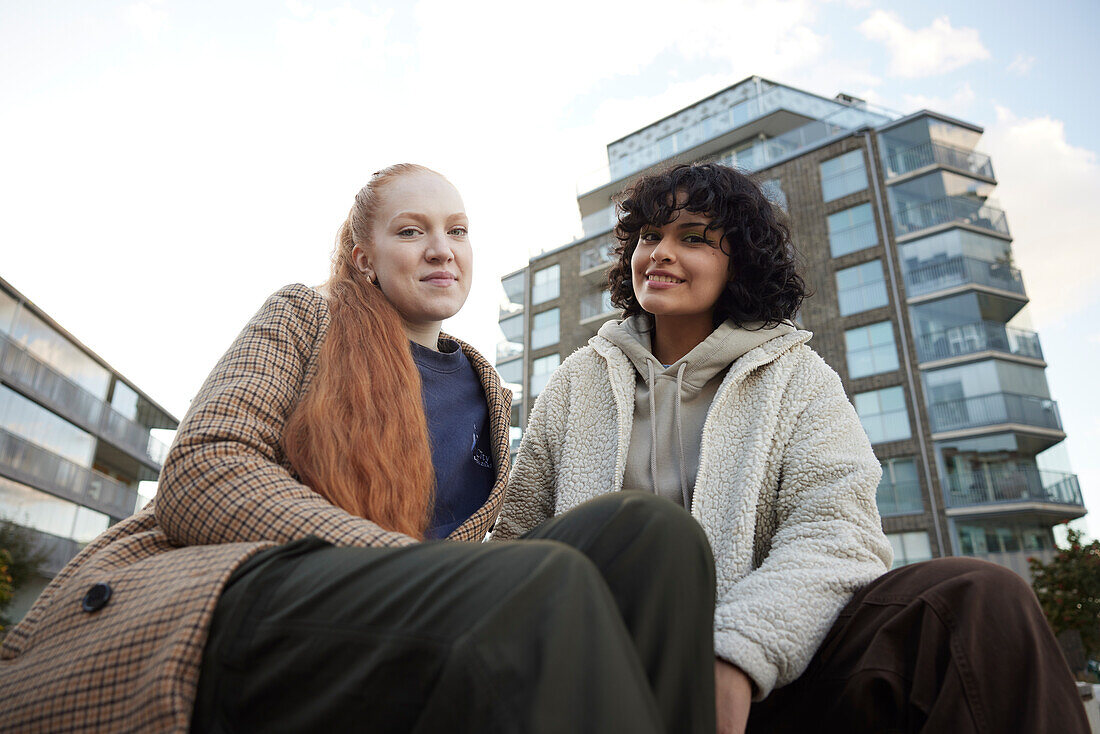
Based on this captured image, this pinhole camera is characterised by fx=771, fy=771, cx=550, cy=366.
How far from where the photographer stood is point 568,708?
85 centimetres

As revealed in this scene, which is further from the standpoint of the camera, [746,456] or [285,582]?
[746,456]

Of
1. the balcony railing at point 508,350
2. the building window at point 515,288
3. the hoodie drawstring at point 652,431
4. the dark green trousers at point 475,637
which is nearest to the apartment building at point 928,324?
the building window at point 515,288

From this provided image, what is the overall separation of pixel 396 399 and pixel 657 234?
4.01 feet

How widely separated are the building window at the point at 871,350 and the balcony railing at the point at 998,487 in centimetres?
394

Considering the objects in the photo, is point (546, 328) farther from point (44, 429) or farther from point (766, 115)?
point (44, 429)

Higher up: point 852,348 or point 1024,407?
point 852,348

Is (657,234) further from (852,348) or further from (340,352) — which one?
(852,348)

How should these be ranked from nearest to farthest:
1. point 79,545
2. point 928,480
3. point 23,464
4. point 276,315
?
point 276,315, point 928,480, point 23,464, point 79,545

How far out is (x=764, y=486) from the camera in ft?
7.41

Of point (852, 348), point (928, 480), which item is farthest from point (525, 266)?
point (928, 480)

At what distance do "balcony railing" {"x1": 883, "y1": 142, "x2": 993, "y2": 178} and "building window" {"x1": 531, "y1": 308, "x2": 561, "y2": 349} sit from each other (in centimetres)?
1445

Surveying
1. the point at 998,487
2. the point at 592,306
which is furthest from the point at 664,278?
the point at 592,306

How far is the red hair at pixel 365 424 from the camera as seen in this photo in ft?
5.61

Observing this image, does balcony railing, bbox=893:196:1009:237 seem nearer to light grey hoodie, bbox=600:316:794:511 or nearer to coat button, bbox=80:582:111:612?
light grey hoodie, bbox=600:316:794:511
